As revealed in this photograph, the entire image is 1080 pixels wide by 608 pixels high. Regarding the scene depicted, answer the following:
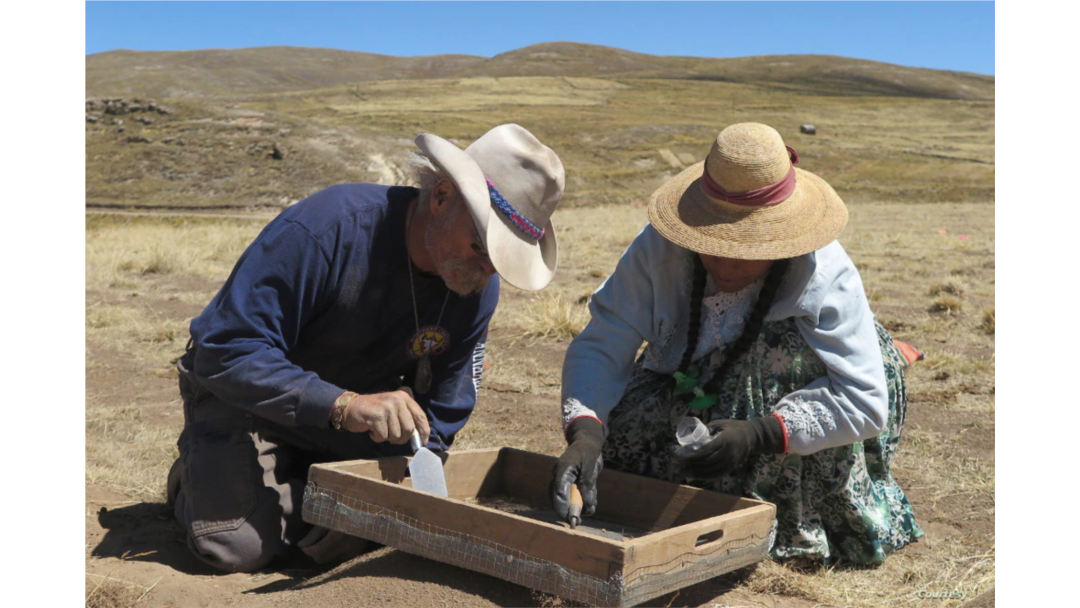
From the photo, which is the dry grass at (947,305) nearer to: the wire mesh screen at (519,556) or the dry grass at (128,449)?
the wire mesh screen at (519,556)

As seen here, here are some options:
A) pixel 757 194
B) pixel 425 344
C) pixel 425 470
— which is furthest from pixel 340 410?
pixel 757 194

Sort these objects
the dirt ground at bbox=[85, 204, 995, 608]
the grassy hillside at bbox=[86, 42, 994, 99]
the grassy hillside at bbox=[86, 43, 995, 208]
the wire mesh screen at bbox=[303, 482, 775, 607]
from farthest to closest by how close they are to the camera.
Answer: the grassy hillside at bbox=[86, 42, 994, 99], the grassy hillside at bbox=[86, 43, 995, 208], the dirt ground at bbox=[85, 204, 995, 608], the wire mesh screen at bbox=[303, 482, 775, 607]

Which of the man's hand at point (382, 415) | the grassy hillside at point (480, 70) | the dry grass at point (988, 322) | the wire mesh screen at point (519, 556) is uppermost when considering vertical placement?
the grassy hillside at point (480, 70)

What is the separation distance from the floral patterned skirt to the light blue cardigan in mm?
98

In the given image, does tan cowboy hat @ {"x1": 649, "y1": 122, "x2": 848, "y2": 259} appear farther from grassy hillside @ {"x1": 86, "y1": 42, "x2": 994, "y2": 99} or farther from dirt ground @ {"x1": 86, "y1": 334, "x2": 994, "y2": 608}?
grassy hillside @ {"x1": 86, "y1": 42, "x2": 994, "y2": 99}

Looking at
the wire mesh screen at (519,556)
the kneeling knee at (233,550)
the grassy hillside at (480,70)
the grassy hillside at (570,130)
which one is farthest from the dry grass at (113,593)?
the grassy hillside at (480,70)

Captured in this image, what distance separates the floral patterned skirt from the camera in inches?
120

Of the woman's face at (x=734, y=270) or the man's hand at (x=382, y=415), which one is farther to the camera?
the woman's face at (x=734, y=270)

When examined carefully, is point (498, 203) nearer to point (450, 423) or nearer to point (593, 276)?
point (450, 423)

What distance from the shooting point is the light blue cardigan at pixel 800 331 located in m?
2.89

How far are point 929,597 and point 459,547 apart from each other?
143 cm

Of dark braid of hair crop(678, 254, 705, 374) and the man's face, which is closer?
the man's face

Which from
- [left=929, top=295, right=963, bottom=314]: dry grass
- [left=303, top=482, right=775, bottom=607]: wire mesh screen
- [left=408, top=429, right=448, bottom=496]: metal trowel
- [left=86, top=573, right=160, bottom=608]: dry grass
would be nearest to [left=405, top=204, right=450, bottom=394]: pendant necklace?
[left=408, top=429, right=448, bottom=496]: metal trowel

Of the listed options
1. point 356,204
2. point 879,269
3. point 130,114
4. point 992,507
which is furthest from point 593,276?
point 130,114
